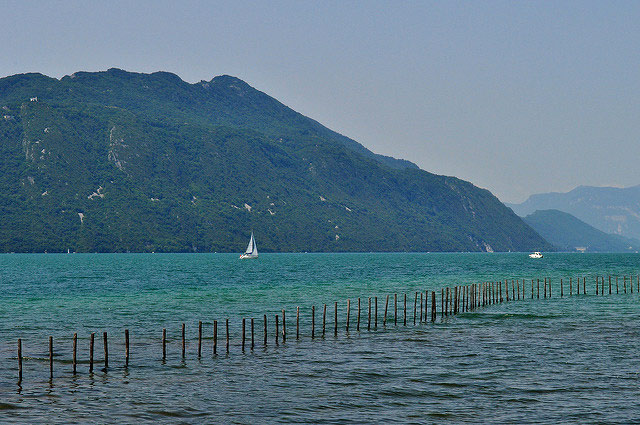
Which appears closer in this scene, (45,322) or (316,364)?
(316,364)

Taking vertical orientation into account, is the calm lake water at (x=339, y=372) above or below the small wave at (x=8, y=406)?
above

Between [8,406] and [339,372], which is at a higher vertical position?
[339,372]

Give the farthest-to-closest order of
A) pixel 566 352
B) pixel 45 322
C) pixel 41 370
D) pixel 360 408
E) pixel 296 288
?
pixel 296 288, pixel 45 322, pixel 566 352, pixel 41 370, pixel 360 408

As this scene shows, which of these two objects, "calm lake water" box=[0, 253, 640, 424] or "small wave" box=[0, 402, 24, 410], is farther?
"small wave" box=[0, 402, 24, 410]

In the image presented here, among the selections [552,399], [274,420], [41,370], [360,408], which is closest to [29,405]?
[41,370]

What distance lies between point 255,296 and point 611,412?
205ft

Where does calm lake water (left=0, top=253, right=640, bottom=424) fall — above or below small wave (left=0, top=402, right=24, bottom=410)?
above

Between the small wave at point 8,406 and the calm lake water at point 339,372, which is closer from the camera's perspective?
the calm lake water at point 339,372

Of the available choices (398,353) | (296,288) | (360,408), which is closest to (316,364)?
(398,353)

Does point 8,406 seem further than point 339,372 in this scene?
No

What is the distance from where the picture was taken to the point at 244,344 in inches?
1704

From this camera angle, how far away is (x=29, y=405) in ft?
94.6

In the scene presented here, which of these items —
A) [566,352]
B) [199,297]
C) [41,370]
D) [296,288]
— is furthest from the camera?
[296,288]

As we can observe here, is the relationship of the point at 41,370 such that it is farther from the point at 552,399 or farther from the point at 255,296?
the point at 255,296
